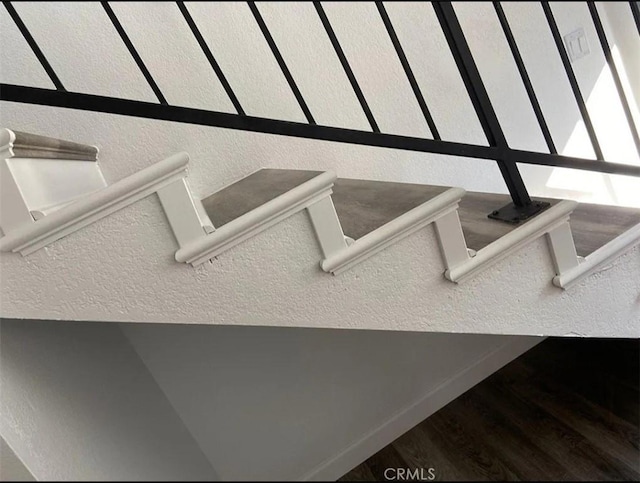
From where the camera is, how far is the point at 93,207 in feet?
2.88

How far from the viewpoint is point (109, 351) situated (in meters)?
1.94

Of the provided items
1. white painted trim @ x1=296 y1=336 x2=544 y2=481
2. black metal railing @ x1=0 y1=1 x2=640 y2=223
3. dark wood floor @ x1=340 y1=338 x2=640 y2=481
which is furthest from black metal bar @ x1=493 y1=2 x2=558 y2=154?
white painted trim @ x1=296 y1=336 x2=544 y2=481

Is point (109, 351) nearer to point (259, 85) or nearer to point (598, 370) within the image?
point (259, 85)

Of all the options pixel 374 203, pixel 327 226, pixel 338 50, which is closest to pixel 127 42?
pixel 338 50

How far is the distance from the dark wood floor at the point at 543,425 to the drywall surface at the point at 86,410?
0.79 m

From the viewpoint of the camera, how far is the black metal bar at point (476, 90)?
3.42 ft

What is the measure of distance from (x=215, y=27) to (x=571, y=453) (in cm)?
195

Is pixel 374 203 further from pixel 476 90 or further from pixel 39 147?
pixel 39 147

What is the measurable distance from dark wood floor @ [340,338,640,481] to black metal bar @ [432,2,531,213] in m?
1.21

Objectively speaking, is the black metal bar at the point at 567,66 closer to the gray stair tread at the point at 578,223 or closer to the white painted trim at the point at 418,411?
the gray stair tread at the point at 578,223

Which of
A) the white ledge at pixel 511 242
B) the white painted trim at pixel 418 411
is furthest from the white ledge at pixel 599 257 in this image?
the white painted trim at pixel 418 411

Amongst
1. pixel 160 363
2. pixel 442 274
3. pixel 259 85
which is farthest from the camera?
pixel 160 363

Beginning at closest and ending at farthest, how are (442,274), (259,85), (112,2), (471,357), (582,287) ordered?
(442,274) → (582,287) → (112,2) → (259,85) → (471,357)

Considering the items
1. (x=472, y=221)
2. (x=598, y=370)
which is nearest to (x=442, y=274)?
(x=472, y=221)
